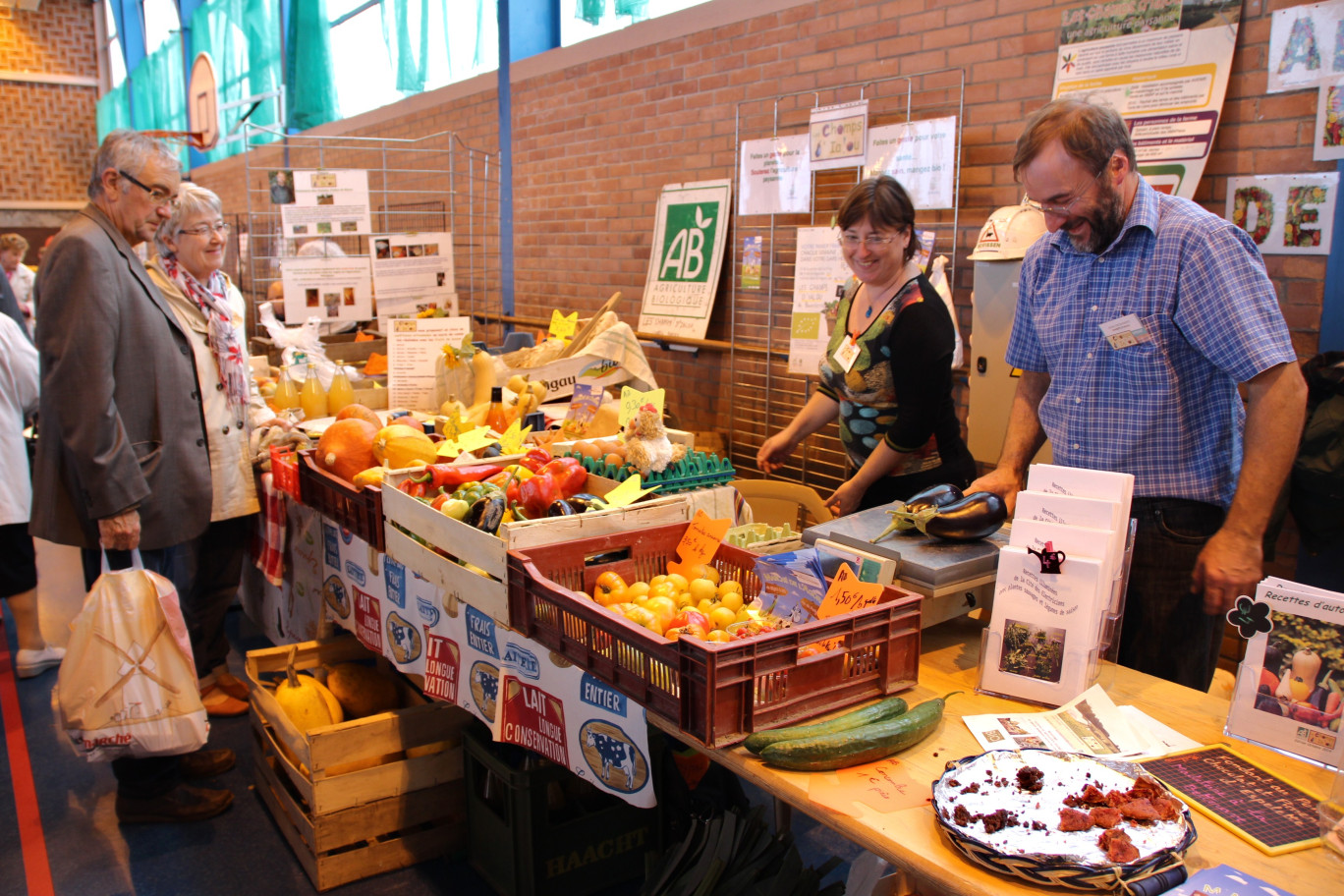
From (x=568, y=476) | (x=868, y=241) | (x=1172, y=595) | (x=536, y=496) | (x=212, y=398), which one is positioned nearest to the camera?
(x=1172, y=595)

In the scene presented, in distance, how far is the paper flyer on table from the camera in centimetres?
148

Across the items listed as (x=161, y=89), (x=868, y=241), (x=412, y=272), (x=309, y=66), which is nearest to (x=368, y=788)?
(x=868, y=241)

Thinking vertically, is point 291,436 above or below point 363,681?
above

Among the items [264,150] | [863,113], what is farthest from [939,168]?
[264,150]

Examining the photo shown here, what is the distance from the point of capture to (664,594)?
6.13 ft

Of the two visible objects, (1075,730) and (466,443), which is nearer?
(1075,730)

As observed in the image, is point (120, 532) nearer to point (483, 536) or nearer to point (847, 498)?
point (483, 536)

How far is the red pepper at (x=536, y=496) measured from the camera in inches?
88.7

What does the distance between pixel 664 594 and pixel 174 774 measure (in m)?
2.10

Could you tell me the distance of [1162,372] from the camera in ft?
6.65

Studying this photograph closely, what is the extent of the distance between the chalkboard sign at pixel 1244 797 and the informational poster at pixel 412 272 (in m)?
5.05

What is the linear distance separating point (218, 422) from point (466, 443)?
39.3 inches

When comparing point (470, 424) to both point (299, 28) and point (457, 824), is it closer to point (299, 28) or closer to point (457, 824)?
point (457, 824)

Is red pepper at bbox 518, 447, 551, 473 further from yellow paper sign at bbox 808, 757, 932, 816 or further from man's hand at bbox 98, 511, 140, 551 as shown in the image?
yellow paper sign at bbox 808, 757, 932, 816
